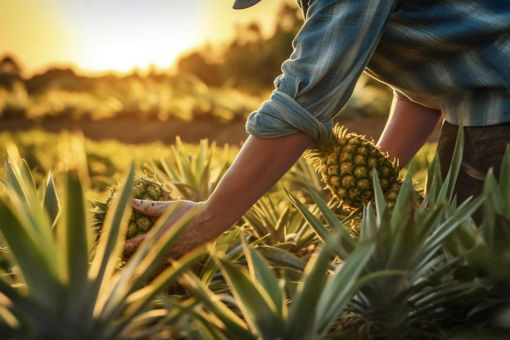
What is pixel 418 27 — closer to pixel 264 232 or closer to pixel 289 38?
pixel 264 232

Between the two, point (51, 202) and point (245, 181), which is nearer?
point (245, 181)

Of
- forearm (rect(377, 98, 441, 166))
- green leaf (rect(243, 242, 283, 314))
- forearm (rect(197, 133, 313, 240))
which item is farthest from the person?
green leaf (rect(243, 242, 283, 314))

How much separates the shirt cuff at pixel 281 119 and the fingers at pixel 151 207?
33 centimetres

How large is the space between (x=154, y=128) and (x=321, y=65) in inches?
304

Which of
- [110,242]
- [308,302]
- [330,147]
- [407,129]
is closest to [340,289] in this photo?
[308,302]

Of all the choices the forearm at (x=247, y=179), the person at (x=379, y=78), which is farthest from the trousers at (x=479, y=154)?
the forearm at (x=247, y=179)

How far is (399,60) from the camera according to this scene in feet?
6.79

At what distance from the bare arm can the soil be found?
5539 mm

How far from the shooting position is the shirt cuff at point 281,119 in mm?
1657

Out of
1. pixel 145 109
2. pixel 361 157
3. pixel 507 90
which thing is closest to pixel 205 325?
pixel 361 157

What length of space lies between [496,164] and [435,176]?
0.39 metres

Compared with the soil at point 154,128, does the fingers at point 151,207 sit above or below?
below

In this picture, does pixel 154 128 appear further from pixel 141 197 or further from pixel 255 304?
pixel 255 304

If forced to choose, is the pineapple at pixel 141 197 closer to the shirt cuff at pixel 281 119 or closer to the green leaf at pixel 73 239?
the shirt cuff at pixel 281 119
